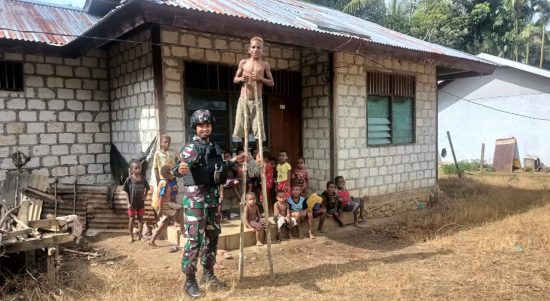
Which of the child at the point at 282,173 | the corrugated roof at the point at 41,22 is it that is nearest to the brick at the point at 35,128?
the corrugated roof at the point at 41,22

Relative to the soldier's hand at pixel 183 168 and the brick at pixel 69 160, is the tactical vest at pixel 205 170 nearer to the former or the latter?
the soldier's hand at pixel 183 168

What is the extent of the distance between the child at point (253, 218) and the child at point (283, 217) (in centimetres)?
30

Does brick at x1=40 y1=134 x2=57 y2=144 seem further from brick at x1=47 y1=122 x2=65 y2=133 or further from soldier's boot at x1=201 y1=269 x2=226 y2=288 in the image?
soldier's boot at x1=201 y1=269 x2=226 y2=288

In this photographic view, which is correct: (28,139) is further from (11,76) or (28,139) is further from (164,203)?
(164,203)

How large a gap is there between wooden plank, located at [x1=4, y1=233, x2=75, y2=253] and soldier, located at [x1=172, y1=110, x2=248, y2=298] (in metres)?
1.35

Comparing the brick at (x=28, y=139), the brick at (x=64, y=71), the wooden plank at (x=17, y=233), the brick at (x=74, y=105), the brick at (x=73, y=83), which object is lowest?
the wooden plank at (x=17, y=233)

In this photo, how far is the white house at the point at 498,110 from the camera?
15.8 metres

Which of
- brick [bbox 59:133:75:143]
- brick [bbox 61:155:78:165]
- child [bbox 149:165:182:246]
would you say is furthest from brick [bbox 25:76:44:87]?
child [bbox 149:165:182:246]

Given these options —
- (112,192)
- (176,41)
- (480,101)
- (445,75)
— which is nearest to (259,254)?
(112,192)

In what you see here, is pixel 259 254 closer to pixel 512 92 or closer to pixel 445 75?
pixel 445 75

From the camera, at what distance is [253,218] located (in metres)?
6.05

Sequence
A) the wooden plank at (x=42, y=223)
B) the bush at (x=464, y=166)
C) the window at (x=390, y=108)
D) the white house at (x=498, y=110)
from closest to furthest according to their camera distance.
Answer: the wooden plank at (x=42, y=223), the window at (x=390, y=108), the white house at (x=498, y=110), the bush at (x=464, y=166)

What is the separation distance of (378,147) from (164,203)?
445 cm

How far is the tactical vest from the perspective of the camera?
410 cm
